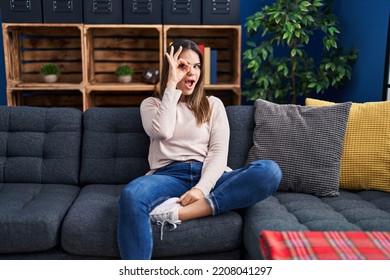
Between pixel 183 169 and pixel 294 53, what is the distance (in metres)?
1.77

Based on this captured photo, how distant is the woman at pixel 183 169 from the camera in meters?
1.62

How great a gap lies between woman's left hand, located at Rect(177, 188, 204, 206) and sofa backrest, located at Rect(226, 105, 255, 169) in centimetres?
44

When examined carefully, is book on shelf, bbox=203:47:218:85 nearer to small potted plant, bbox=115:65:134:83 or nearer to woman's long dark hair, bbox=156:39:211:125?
small potted plant, bbox=115:65:134:83

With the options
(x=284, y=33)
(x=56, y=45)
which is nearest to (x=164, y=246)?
(x=284, y=33)

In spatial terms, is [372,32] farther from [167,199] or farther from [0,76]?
[0,76]

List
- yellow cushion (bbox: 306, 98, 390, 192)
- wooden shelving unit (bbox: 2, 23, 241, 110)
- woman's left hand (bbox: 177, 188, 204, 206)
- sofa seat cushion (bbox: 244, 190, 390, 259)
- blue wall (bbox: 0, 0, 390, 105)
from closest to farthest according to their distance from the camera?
sofa seat cushion (bbox: 244, 190, 390, 259), woman's left hand (bbox: 177, 188, 204, 206), yellow cushion (bbox: 306, 98, 390, 192), blue wall (bbox: 0, 0, 390, 105), wooden shelving unit (bbox: 2, 23, 241, 110)

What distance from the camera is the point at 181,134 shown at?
196 cm

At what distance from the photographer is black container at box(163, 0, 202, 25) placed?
345 cm

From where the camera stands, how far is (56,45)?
3.86 metres

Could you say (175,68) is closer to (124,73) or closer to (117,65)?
(124,73)

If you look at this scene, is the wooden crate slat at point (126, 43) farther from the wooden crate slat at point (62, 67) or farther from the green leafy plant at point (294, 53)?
the green leafy plant at point (294, 53)

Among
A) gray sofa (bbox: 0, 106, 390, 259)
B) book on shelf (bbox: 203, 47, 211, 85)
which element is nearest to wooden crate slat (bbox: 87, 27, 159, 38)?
book on shelf (bbox: 203, 47, 211, 85)

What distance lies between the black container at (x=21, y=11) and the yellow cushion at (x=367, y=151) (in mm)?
2412

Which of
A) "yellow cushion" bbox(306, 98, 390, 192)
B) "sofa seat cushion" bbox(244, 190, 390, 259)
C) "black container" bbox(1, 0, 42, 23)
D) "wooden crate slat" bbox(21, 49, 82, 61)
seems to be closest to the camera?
"sofa seat cushion" bbox(244, 190, 390, 259)
